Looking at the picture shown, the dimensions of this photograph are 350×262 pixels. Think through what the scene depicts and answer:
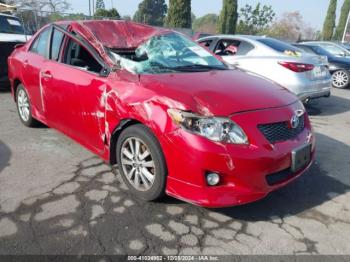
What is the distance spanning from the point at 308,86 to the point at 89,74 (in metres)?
4.39

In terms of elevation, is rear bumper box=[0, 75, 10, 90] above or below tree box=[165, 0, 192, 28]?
below

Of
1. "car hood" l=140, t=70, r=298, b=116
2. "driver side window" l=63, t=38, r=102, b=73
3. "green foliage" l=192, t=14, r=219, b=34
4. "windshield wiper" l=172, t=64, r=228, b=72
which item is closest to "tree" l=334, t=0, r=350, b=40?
"green foliage" l=192, t=14, r=219, b=34

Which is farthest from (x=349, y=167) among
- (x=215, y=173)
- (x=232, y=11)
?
(x=232, y=11)

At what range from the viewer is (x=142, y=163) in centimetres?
310

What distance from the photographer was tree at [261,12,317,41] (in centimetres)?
5158

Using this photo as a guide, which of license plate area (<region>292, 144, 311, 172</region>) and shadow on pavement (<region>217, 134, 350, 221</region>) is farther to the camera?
shadow on pavement (<region>217, 134, 350, 221</region>)

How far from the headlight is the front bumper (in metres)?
0.05

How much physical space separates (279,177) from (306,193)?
763 mm

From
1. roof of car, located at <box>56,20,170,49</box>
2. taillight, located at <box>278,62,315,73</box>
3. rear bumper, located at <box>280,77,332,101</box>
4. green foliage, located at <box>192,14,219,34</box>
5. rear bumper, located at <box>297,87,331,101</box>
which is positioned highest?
roof of car, located at <box>56,20,170,49</box>

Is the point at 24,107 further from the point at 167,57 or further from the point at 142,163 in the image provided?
the point at 142,163

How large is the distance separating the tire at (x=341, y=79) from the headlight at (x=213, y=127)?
9245 mm

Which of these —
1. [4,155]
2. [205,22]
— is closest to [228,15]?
[4,155]

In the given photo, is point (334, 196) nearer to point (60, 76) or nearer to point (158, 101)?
point (158, 101)

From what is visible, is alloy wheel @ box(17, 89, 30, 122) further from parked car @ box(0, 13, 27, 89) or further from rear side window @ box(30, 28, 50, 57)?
parked car @ box(0, 13, 27, 89)
